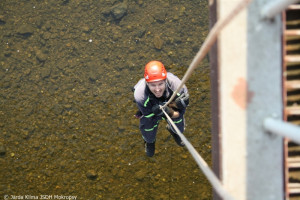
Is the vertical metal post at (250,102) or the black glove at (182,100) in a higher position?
the black glove at (182,100)

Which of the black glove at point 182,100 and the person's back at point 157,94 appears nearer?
the person's back at point 157,94

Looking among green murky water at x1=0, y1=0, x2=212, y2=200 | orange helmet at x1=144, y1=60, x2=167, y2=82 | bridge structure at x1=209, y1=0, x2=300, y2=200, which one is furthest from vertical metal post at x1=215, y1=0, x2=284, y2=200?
green murky water at x1=0, y1=0, x2=212, y2=200

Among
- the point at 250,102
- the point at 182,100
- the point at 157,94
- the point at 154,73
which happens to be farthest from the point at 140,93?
the point at 250,102

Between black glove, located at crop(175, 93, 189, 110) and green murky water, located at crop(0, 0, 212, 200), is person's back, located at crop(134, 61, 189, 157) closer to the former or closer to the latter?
black glove, located at crop(175, 93, 189, 110)

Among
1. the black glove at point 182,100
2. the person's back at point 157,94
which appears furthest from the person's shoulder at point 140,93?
the black glove at point 182,100

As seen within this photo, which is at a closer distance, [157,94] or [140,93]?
[157,94]

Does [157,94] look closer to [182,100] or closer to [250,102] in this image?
[182,100]

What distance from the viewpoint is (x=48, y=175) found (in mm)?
5719

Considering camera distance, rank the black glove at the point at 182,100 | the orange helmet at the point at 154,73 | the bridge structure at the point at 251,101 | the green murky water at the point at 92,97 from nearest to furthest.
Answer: the bridge structure at the point at 251,101 < the orange helmet at the point at 154,73 < the black glove at the point at 182,100 < the green murky water at the point at 92,97

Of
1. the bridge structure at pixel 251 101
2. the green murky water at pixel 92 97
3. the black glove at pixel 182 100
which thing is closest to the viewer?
the bridge structure at pixel 251 101

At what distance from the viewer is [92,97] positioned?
5.79 m

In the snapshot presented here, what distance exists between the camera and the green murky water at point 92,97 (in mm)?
5594

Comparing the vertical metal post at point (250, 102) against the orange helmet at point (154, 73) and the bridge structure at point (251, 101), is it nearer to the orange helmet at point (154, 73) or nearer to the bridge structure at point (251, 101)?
the bridge structure at point (251, 101)

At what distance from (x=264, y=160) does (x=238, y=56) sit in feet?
1.95
